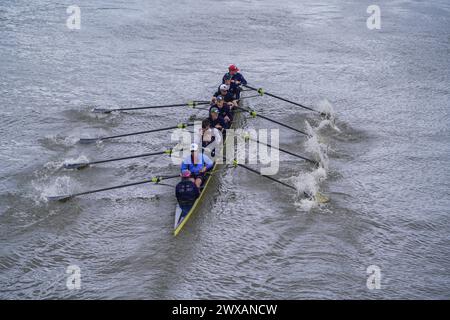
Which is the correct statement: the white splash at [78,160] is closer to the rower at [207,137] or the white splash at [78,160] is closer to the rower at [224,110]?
the rower at [207,137]

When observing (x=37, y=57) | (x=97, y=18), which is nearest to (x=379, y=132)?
(x=37, y=57)

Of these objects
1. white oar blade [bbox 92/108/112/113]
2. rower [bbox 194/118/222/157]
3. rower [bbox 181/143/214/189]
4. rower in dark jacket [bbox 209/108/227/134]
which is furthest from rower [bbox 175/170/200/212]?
white oar blade [bbox 92/108/112/113]

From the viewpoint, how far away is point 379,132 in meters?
20.7

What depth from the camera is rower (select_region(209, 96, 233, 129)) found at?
18078mm

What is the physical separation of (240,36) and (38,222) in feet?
78.2

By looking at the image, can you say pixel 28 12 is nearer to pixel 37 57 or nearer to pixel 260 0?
pixel 37 57

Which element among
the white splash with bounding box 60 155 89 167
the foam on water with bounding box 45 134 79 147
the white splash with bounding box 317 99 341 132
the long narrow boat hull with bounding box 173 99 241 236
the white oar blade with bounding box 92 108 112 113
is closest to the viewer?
the long narrow boat hull with bounding box 173 99 241 236

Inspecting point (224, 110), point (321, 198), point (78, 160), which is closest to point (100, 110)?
point (78, 160)

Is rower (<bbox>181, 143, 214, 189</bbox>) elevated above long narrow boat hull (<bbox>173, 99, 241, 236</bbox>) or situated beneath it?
elevated above

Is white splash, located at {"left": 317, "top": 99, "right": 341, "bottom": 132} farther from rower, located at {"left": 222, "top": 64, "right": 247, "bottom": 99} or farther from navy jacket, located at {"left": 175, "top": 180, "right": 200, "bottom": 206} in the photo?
navy jacket, located at {"left": 175, "top": 180, "right": 200, "bottom": 206}

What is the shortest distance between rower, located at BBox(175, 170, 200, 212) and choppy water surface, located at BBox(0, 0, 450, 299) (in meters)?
0.75

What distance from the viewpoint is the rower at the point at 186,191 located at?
13359mm

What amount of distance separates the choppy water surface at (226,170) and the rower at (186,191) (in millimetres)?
746
